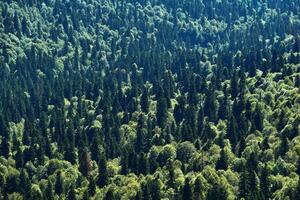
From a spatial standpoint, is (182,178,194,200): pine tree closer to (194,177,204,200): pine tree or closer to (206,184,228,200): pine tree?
(194,177,204,200): pine tree

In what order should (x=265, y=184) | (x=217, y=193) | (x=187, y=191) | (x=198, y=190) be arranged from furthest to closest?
(x=187, y=191), (x=198, y=190), (x=217, y=193), (x=265, y=184)

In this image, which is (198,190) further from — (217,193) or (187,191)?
(217,193)

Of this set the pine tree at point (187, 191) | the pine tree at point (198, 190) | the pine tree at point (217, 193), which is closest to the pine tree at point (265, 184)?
the pine tree at point (217, 193)

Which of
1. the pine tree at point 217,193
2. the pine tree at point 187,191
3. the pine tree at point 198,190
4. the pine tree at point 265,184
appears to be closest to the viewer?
the pine tree at point 265,184

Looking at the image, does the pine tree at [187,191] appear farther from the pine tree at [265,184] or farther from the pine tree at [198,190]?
the pine tree at [265,184]

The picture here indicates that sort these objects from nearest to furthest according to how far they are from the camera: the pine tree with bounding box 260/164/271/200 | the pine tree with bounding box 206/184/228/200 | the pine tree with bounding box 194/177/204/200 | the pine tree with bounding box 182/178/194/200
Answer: the pine tree with bounding box 260/164/271/200
the pine tree with bounding box 206/184/228/200
the pine tree with bounding box 194/177/204/200
the pine tree with bounding box 182/178/194/200

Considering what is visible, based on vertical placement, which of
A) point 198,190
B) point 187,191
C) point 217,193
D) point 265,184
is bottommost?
point 217,193

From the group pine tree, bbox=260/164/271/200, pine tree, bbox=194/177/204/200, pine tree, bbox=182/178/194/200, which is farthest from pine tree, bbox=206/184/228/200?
pine tree, bbox=260/164/271/200

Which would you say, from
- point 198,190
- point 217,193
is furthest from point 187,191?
point 217,193

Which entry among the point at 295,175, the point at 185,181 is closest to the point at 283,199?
the point at 295,175

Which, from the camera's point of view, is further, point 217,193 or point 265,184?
point 217,193

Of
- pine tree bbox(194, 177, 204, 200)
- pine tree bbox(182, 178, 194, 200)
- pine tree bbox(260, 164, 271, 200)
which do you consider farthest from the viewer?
pine tree bbox(182, 178, 194, 200)
